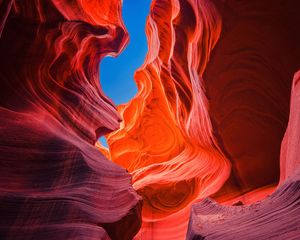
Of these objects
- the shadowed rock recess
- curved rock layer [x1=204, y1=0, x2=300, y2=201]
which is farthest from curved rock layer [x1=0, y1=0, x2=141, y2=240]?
curved rock layer [x1=204, y1=0, x2=300, y2=201]

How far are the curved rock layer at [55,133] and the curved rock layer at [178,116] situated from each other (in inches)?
106

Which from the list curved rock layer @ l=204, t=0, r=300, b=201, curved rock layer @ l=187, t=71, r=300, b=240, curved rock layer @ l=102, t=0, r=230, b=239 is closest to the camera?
curved rock layer @ l=187, t=71, r=300, b=240

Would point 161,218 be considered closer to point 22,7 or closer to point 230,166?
point 230,166

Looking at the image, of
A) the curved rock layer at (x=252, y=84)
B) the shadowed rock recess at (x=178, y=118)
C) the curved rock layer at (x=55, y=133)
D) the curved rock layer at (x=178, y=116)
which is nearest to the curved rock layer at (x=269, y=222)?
the shadowed rock recess at (x=178, y=118)

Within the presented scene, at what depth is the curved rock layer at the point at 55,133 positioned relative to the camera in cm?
439

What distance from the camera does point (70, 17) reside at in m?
7.30

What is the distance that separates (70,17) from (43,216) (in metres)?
4.92

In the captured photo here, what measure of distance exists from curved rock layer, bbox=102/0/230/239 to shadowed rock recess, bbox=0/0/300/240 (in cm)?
5

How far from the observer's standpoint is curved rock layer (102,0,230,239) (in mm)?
8312

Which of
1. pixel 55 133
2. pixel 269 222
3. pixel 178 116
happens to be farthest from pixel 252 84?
pixel 269 222

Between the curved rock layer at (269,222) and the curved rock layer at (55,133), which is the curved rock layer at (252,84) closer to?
the curved rock layer at (55,133)

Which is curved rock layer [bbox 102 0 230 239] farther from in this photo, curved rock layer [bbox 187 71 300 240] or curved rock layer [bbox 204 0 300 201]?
curved rock layer [bbox 187 71 300 240]

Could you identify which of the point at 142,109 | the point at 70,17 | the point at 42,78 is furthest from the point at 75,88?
the point at 142,109

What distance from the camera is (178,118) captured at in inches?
448
